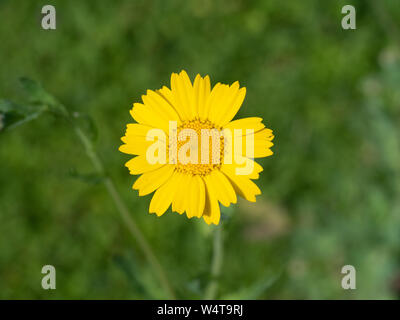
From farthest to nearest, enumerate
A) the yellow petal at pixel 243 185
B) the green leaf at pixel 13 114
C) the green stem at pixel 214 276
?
1. the green stem at pixel 214 276
2. the green leaf at pixel 13 114
3. the yellow petal at pixel 243 185

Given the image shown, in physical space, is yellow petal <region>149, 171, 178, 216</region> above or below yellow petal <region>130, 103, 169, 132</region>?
below

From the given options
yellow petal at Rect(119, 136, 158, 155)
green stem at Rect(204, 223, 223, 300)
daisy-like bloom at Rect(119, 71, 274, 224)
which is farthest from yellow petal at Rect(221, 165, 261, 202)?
green stem at Rect(204, 223, 223, 300)

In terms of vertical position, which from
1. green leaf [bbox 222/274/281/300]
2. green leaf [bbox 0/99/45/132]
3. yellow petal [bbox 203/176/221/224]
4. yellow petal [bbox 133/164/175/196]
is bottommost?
green leaf [bbox 222/274/281/300]

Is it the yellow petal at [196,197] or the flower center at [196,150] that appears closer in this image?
A: the yellow petal at [196,197]

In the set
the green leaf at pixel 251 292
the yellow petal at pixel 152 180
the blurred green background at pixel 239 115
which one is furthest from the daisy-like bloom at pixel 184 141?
the blurred green background at pixel 239 115

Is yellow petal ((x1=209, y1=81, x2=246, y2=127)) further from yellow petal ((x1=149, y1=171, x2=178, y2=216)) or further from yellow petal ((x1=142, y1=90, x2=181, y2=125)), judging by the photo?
yellow petal ((x1=149, y1=171, x2=178, y2=216))

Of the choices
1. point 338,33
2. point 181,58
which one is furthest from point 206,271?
point 338,33

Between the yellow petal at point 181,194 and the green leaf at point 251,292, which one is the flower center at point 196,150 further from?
the green leaf at point 251,292
